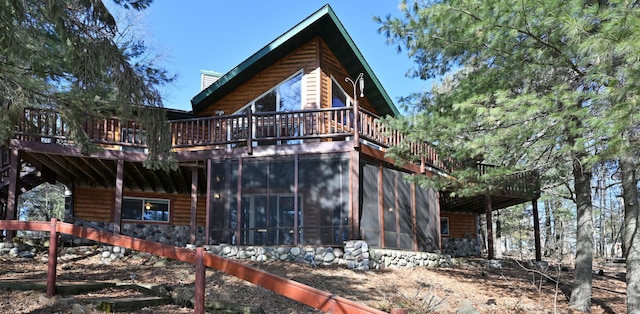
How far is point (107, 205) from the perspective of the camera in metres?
15.8

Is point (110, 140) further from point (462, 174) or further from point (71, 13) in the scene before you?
point (462, 174)

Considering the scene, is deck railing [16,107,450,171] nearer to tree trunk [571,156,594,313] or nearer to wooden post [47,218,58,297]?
tree trunk [571,156,594,313]

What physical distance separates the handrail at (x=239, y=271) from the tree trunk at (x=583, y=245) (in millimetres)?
8522

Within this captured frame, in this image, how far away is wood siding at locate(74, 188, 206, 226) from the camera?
15383 millimetres

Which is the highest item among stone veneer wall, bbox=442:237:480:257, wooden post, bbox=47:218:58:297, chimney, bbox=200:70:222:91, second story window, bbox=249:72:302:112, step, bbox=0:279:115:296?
chimney, bbox=200:70:222:91

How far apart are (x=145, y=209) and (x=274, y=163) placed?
643 cm

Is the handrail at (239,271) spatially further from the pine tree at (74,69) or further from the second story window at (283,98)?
the second story window at (283,98)

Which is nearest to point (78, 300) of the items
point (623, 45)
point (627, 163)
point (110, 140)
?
point (623, 45)

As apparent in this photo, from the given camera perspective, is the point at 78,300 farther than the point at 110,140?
No

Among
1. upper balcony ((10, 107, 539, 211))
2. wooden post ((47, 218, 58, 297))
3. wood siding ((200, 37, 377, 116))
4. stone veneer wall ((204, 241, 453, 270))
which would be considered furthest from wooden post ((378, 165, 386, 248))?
wooden post ((47, 218, 58, 297))

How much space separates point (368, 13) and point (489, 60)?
241 centimetres

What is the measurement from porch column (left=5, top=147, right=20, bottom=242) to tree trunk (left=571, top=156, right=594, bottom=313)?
1241 centimetres

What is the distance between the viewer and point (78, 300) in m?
5.03

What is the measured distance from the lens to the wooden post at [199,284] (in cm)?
389
